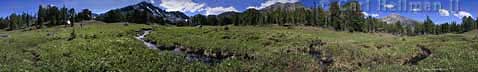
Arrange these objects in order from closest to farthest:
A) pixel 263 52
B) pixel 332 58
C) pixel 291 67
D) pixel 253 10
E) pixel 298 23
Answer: pixel 291 67 → pixel 332 58 → pixel 263 52 → pixel 298 23 → pixel 253 10

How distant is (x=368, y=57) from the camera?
210 feet

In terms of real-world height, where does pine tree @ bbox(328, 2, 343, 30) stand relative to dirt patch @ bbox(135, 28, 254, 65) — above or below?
above

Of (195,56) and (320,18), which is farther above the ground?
(320,18)

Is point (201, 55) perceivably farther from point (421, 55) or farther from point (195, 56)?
point (421, 55)

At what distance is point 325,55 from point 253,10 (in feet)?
416

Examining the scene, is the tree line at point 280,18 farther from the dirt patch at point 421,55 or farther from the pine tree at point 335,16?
the dirt patch at point 421,55

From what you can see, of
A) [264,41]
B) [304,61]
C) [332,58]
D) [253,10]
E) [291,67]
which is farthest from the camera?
[253,10]

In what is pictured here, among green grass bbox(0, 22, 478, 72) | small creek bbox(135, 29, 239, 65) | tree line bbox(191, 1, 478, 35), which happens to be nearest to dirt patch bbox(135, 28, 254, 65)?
small creek bbox(135, 29, 239, 65)

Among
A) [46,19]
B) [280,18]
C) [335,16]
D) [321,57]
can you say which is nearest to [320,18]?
[335,16]

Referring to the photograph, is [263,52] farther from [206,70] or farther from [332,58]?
[206,70]

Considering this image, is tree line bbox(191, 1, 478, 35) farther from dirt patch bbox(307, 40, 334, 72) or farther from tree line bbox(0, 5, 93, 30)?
dirt patch bbox(307, 40, 334, 72)

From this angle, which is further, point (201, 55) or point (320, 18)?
point (320, 18)

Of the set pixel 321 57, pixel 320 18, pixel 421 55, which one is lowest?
pixel 421 55

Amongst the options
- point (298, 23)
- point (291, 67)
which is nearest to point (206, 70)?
point (291, 67)
